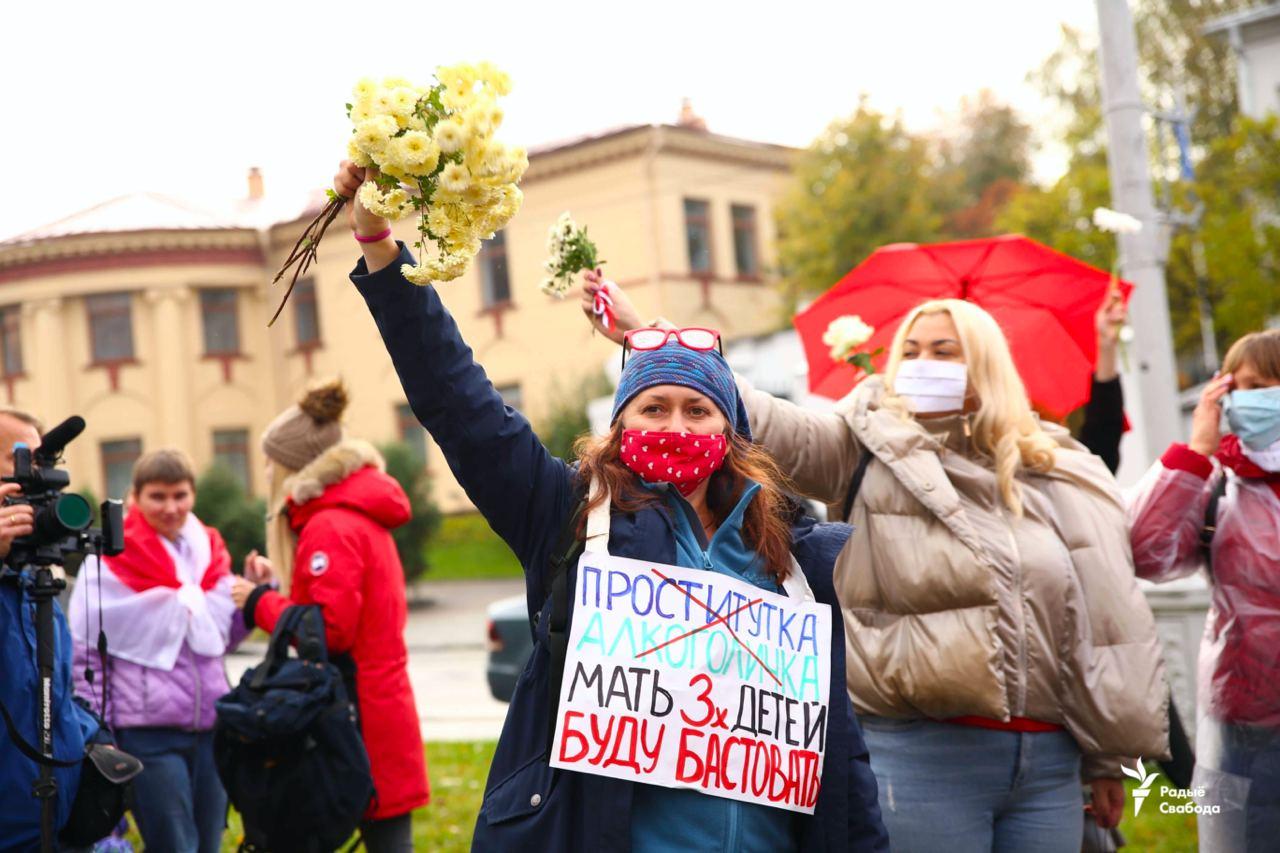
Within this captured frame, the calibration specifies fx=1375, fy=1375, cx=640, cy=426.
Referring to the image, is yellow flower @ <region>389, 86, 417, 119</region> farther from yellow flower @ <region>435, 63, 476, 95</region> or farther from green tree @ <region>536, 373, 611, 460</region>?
green tree @ <region>536, 373, 611, 460</region>

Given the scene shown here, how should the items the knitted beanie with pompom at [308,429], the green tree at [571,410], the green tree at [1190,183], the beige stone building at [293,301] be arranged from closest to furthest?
Result: the knitted beanie with pompom at [308,429] → the green tree at [1190,183] → the green tree at [571,410] → the beige stone building at [293,301]

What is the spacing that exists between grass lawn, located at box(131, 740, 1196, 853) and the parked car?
1572 mm

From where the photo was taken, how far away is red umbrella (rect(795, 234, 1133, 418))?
17.4 ft

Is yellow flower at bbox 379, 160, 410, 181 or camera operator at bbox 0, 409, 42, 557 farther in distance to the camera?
camera operator at bbox 0, 409, 42, 557

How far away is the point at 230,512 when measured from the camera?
86.2 feet

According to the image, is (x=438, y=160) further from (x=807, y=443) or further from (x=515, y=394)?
(x=515, y=394)

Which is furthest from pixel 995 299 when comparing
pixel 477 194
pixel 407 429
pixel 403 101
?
pixel 407 429

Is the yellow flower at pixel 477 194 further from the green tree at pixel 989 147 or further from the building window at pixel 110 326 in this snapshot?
the green tree at pixel 989 147

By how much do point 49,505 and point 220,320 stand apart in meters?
31.8

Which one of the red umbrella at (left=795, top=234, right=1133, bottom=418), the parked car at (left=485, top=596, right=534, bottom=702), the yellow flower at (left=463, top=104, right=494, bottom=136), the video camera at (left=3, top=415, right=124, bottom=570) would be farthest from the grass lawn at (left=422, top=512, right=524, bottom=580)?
the yellow flower at (left=463, top=104, right=494, bottom=136)

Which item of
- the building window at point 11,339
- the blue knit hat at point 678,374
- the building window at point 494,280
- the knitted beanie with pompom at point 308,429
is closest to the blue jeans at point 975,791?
the blue knit hat at point 678,374

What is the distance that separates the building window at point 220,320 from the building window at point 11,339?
466 cm

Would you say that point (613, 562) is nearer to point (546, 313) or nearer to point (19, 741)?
point (19, 741)

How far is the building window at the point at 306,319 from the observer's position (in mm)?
33500
